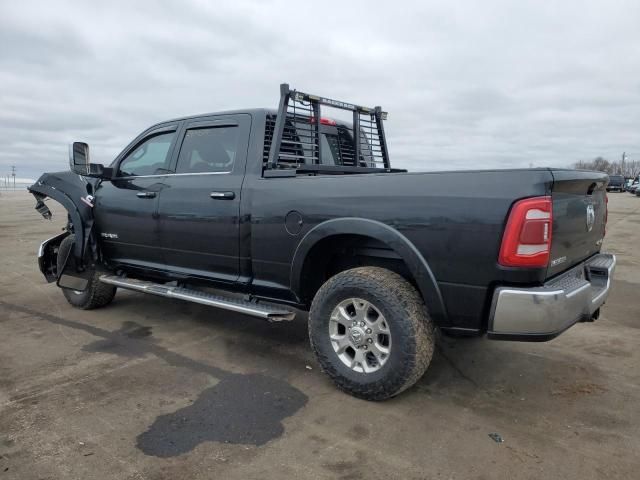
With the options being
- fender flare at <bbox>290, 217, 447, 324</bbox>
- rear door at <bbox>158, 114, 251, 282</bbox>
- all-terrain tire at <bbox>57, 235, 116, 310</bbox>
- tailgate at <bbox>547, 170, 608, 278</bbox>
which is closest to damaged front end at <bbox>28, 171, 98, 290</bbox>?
all-terrain tire at <bbox>57, 235, 116, 310</bbox>

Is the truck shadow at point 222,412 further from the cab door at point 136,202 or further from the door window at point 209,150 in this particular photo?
the door window at point 209,150

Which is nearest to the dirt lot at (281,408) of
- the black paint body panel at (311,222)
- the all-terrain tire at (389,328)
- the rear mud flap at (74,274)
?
the all-terrain tire at (389,328)

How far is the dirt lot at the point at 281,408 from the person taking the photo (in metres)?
2.59

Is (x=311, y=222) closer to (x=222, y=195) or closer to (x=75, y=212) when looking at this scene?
(x=222, y=195)

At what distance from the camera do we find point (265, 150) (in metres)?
4.11

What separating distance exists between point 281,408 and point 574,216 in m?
2.14

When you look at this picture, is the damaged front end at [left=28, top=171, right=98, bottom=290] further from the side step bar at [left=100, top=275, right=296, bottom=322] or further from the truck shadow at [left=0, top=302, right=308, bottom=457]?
the truck shadow at [left=0, top=302, right=308, bottom=457]

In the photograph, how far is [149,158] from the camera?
4953 mm

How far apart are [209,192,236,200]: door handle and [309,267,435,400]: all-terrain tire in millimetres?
1124

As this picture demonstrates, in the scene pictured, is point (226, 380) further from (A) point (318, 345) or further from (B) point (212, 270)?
(B) point (212, 270)

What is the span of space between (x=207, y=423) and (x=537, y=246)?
6.92 feet

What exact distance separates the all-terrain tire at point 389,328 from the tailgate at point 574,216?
81cm

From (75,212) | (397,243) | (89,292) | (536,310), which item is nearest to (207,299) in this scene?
(397,243)

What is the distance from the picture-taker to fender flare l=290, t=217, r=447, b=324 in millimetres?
3025
